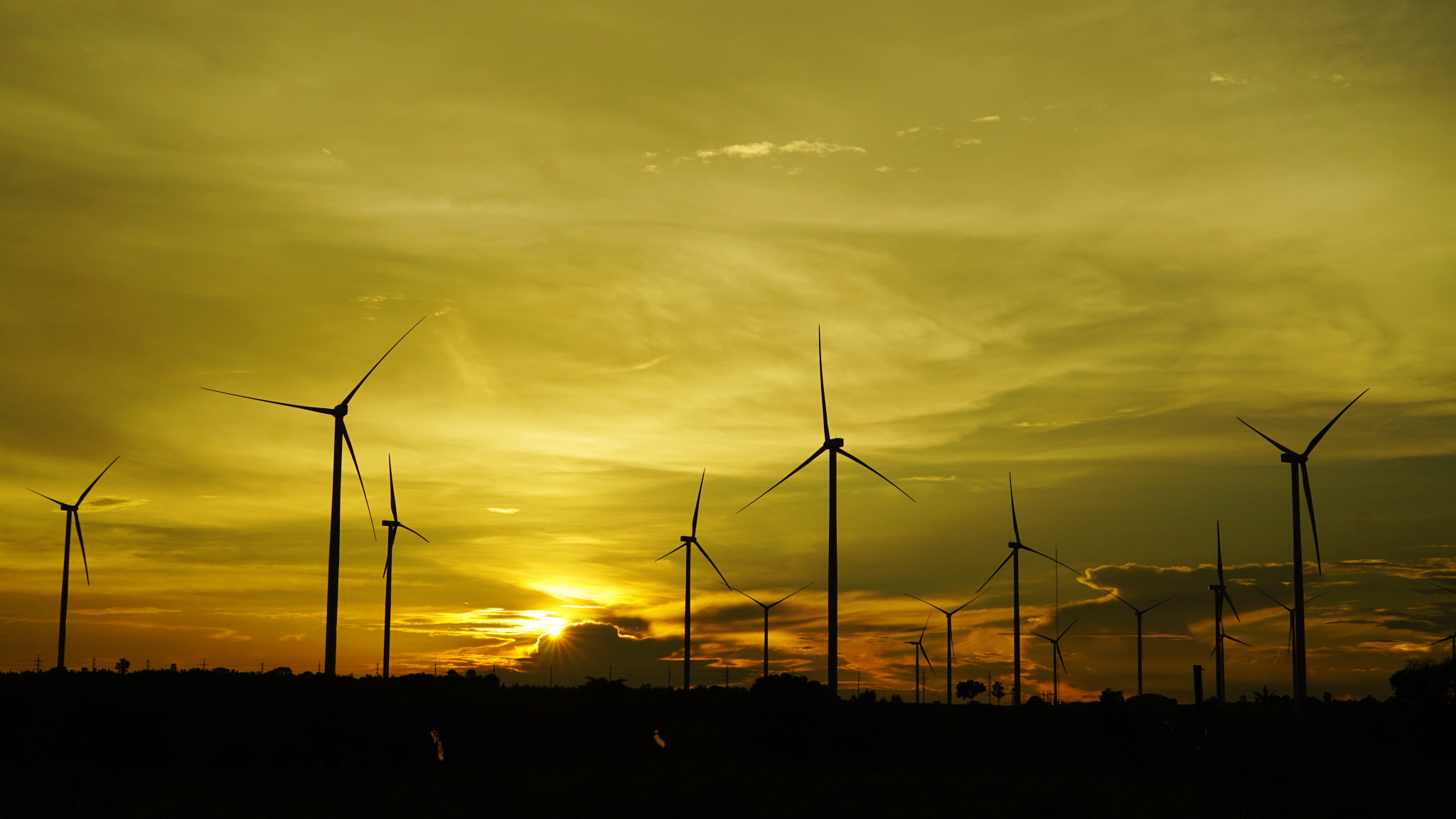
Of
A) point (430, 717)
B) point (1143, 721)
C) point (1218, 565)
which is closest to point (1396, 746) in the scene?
point (1143, 721)

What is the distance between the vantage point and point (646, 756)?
93.3 meters

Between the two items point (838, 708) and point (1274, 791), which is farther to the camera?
point (838, 708)

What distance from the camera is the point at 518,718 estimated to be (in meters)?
105

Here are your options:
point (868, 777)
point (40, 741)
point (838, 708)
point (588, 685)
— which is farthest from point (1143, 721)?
point (40, 741)

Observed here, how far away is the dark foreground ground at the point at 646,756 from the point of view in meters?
65.2

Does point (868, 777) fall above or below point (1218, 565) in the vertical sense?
below

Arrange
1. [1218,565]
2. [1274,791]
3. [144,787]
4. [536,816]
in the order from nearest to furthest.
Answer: [1274,791]
[536,816]
[144,787]
[1218,565]

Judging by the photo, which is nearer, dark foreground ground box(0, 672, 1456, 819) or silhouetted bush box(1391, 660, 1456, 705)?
dark foreground ground box(0, 672, 1456, 819)

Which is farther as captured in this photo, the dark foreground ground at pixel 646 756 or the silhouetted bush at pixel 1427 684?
the silhouetted bush at pixel 1427 684

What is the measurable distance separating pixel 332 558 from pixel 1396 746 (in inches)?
3693

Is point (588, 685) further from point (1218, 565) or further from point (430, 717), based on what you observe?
point (1218, 565)

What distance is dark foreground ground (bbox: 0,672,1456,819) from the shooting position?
6519 centimetres


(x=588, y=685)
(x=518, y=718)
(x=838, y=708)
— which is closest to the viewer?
(x=518, y=718)

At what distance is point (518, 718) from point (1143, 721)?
52841mm
